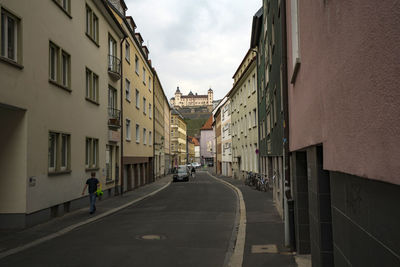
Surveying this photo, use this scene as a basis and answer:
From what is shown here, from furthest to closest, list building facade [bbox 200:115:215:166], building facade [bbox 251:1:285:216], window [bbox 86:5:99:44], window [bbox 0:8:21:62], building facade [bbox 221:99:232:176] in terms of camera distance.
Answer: building facade [bbox 200:115:215:166] → building facade [bbox 221:99:232:176] → window [bbox 86:5:99:44] → building facade [bbox 251:1:285:216] → window [bbox 0:8:21:62]

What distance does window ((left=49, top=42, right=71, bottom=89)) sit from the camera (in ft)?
44.1

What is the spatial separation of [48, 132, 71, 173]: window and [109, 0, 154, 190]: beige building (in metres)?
9.54

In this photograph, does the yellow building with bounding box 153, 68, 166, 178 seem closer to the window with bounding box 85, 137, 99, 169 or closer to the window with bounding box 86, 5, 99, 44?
the window with bounding box 86, 5, 99, 44

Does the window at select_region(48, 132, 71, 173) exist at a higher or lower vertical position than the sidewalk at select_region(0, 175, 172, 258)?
higher

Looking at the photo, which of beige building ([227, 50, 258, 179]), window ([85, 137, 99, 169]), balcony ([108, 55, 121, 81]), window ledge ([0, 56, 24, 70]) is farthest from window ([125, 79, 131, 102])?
window ledge ([0, 56, 24, 70])

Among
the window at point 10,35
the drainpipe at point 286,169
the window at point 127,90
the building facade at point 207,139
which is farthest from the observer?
the building facade at point 207,139

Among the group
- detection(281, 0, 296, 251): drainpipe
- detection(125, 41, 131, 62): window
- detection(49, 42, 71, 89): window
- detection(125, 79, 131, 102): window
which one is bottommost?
detection(281, 0, 296, 251): drainpipe

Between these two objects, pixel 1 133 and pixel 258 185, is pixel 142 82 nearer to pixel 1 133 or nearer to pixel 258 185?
pixel 258 185

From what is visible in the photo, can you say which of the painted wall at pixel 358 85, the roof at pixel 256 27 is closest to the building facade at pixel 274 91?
the roof at pixel 256 27

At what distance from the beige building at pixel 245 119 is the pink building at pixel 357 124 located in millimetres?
22513

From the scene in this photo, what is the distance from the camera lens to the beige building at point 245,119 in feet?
99.9

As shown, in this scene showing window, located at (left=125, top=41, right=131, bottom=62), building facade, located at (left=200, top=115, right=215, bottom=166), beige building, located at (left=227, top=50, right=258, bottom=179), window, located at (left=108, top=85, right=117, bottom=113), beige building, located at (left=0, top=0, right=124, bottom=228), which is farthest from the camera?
building facade, located at (left=200, top=115, right=215, bottom=166)

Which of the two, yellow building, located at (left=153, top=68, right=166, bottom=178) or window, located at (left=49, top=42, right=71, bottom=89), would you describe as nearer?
window, located at (left=49, top=42, right=71, bottom=89)

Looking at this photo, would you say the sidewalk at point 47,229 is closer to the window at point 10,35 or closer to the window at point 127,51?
the window at point 10,35
